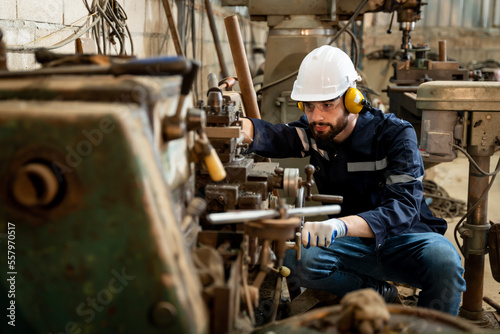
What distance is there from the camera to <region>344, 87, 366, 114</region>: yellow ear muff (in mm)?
1993

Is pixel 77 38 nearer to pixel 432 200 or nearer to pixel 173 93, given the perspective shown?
pixel 173 93

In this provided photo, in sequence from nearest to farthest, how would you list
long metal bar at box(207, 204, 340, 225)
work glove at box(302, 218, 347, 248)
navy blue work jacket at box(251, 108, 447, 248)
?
long metal bar at box(207, 204, 340, 225) → work glove at box(302, 218, 347, 248) → navy blue work jacket at box(251, 108, 447, 248)

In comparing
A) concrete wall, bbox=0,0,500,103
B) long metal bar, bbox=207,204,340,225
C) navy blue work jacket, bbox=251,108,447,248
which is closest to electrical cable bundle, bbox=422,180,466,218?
concrete wall, bbox=0,0,500,103

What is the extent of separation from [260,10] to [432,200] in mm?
2187

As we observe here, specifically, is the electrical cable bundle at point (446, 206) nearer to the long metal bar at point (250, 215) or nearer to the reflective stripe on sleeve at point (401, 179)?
the reflective stripe on sleeve at point (401, 179)

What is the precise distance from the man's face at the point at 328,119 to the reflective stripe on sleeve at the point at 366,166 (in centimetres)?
14

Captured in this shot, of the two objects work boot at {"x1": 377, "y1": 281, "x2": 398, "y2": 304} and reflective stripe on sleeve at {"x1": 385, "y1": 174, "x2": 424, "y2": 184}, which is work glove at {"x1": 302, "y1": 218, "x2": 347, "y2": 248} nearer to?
reflective stripe on sleeve at {"x1": 385, "y1": 174, "x2": 424, "y2": 184}

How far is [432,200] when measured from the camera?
4383mm

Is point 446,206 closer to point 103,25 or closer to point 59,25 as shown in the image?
point 103,25

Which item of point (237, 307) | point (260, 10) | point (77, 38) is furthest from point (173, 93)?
point (260, 10)

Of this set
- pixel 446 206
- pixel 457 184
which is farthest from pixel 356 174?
pixel 457 184

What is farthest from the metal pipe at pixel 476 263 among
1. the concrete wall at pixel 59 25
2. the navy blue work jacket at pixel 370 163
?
the concrete wall at pixel 59 25

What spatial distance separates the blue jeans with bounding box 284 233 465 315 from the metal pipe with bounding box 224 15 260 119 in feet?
2.11

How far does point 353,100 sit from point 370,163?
0.83 ft
